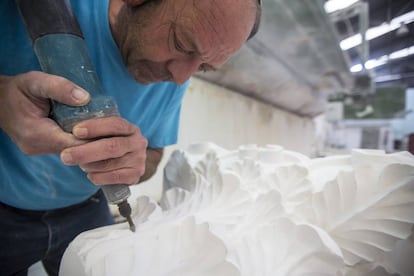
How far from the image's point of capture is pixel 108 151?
35cm

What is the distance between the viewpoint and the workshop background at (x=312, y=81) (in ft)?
2.43

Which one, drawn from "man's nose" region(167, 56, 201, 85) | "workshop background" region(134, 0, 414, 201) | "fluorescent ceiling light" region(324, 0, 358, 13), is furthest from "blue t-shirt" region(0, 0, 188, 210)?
"fluorescent ceiling light" region(324, 0, 358, 13)

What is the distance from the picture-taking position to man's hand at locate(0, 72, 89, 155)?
34cm

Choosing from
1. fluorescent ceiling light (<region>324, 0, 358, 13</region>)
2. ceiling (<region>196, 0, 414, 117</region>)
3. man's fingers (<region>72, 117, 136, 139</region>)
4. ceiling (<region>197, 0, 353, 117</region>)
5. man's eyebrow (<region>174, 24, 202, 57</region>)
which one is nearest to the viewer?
man's fingers (<region>72, 117, 136, 139</region>)

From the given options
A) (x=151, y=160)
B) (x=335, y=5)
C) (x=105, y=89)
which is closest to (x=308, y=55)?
(x=335, y=5)

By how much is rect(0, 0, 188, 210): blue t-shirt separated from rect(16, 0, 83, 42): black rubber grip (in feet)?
0.47

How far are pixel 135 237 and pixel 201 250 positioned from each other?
0.32ft

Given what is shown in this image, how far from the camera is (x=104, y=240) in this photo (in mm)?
395

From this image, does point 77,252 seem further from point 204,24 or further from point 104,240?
point 204,24

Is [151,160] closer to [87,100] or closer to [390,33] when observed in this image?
[87,100]

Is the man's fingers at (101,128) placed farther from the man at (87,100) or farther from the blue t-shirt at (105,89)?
the blue t-shirt at (105,89)

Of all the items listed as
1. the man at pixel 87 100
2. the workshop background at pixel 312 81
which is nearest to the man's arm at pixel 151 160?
the man at pixel 87 100

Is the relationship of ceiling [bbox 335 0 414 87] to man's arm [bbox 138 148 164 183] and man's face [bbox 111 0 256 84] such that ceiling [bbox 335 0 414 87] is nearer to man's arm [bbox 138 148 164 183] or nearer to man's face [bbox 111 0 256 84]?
man's face [bbox 111 0 256 84]

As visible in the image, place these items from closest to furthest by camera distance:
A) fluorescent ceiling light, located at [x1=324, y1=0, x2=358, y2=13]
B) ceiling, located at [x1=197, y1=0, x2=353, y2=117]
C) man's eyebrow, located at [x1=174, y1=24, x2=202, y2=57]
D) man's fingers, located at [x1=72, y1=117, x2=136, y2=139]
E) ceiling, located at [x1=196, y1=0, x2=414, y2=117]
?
1. man's fingers, located at [x1=72, y1=117, x2=136, y2=139]
2. man's eyebrow, located at [x1=174, y1=24, x2=202, y2=57]
3. ceiling, located at [x1=196, y1=0, x2=414, y2=117]
4. fluorescent ceiling light, located at [x1=324, y1=0, x2=358, y2=13]
5. ceiling, located at [x1=197, y1=0, x2=353, y2=117]
